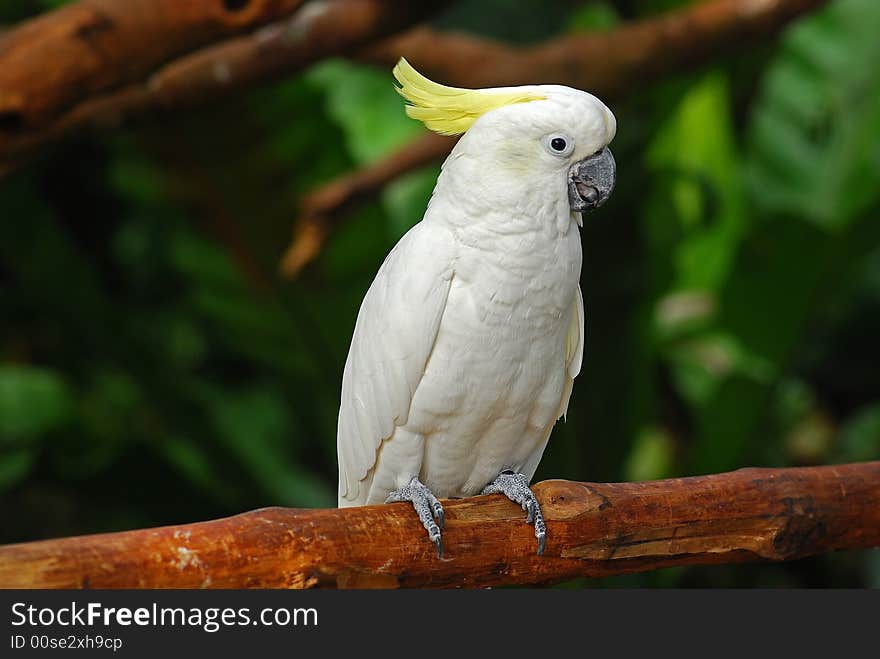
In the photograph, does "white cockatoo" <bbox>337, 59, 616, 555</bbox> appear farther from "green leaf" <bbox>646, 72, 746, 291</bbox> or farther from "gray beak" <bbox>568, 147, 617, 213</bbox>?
"green leaf" <bbox>646, 72, 746, 291</bbox>

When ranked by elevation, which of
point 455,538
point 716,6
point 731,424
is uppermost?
point 716,6

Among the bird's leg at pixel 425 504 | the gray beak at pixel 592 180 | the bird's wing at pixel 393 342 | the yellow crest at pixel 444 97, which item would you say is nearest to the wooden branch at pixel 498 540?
the bird's leg at pixel 425 504

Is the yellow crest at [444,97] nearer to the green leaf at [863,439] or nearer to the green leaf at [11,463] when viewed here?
the green leaf at [11,463]

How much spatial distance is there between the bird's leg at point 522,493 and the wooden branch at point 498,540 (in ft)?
0.03

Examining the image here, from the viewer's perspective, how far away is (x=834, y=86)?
276 cm

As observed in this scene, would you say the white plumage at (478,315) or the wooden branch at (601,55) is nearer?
the white plumage at (478,315)

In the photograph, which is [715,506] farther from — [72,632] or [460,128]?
[72,632]

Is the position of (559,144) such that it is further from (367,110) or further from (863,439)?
(863,439)

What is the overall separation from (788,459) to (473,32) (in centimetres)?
173

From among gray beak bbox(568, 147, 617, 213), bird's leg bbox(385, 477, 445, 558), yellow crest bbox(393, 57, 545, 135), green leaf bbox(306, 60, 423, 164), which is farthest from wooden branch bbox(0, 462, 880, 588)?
green leaf bbox(306, 60, 423, 164)

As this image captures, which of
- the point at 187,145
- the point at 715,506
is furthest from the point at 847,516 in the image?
the point at 187,145

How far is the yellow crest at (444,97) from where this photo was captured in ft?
3.84

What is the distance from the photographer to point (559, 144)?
1.16m

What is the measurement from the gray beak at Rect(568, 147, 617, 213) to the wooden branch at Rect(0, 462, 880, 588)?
0.34 metres
